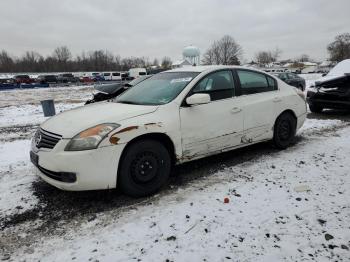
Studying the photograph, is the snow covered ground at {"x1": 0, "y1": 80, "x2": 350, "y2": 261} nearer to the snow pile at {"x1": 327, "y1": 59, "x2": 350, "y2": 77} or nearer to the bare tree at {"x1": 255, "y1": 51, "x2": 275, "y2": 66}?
the snow pile at {"x1": 327, "y1": 59, "x2": 350, "y2": 77}

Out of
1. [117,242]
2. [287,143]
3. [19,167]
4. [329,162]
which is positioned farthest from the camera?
[287,143]

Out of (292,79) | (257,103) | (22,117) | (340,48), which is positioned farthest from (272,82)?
(340,48)

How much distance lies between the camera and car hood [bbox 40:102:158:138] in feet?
11.4

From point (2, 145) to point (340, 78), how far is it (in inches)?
354

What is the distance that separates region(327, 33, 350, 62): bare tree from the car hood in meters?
96.2

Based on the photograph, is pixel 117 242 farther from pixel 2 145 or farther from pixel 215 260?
pixel 2 145

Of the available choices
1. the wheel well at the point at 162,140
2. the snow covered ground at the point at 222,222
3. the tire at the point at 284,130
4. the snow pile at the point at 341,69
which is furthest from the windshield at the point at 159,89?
the snow pile at the point at 341,69

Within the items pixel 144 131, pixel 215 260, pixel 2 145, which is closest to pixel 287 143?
pixel 144 131

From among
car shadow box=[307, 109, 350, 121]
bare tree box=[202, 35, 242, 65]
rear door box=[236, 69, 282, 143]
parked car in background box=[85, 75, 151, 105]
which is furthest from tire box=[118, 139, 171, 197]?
bare tree box=[202, 35, 242, 65]

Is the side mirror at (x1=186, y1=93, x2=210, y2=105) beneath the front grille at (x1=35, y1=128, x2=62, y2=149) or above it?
above

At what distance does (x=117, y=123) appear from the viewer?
11.6ft

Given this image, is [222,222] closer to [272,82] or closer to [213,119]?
[213,119]

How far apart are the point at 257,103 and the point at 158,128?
2.01 m

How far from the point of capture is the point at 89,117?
3.72 meters
